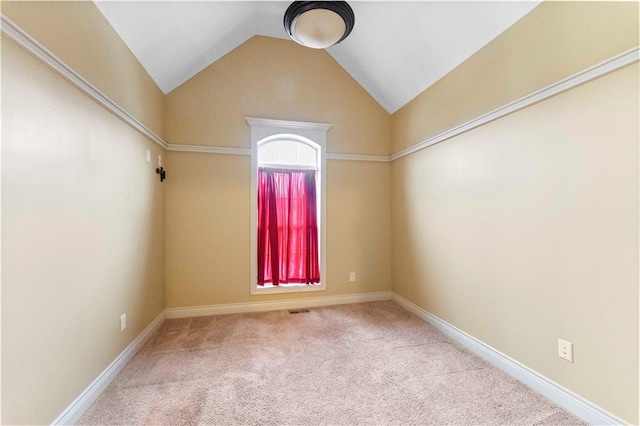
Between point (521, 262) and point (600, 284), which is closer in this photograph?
point (600, 284)

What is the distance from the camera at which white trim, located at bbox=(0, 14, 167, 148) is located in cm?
119

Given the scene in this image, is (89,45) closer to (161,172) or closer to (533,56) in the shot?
(161,172)

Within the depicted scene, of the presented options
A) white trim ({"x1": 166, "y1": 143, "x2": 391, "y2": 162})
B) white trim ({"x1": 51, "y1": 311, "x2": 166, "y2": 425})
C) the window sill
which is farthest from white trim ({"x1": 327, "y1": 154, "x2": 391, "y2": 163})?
white trim ({"x1": 51, "y1": 311, "x2": 166, "y2": 425})

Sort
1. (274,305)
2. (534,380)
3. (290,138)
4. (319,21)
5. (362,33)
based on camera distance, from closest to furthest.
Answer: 1. (534,380)
2. (319,21)
3. (362,33)
4. (274,305)
5. (290,138)

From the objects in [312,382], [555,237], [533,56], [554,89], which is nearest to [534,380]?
[555,237]

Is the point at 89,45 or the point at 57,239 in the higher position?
the point at 89,45

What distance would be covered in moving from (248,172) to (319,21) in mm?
1770

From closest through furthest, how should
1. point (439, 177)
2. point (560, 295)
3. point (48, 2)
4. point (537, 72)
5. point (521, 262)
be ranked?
point (48, 2) < point (560, 295) < point (537, 72) < point (521, 262) < point (439, 177)

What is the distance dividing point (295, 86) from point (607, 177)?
10.1 feet

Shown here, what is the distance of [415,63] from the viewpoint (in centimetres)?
294

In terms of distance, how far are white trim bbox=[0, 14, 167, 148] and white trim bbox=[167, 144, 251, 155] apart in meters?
0.78

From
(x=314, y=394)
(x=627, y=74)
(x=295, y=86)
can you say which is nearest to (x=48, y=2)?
(x=295, y=86)

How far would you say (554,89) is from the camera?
5.85ft

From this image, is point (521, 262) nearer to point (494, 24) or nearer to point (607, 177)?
point (607, 177)
